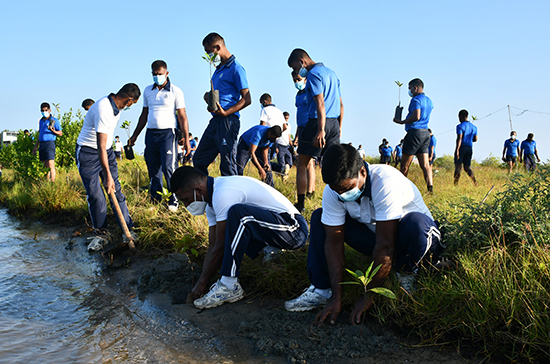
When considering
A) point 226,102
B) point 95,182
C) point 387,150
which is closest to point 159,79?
point 226,102

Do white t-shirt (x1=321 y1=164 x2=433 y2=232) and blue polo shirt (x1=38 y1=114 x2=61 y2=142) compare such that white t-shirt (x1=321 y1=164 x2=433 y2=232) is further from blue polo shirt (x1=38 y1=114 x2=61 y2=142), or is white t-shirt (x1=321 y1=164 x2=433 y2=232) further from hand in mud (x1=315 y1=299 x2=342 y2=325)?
blue polo shirt (x1=38 y1=114 x2=61 y2=142)

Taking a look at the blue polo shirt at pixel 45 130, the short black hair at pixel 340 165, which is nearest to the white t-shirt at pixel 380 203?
the short black hair at pixel 340 165

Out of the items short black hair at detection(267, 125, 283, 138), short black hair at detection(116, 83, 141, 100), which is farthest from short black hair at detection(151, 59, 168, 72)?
short black hair at detection(267, 125, 283, 138)

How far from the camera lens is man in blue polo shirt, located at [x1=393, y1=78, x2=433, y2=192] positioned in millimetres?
6566

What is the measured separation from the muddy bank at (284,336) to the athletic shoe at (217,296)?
5 cm

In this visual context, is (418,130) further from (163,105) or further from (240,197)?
(240,197)

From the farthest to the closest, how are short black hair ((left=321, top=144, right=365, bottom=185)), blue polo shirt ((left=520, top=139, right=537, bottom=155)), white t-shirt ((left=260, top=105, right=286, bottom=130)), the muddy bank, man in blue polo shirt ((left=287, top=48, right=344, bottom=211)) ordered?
blue polo shirt ((left=520, top=139, right=537, bottom=155)), white t-shirt ((left=260, top=105, right=286, bottom=130)), man in blue polo shirt ((left=287, top=48, right=344, bottom=211)), short black hair ((left=321, top=144, right=365, bottom=185)), the muddy bank

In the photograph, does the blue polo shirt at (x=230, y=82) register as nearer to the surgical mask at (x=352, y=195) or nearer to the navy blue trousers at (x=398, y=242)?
the navy blue trousers at (x=398, y=242)

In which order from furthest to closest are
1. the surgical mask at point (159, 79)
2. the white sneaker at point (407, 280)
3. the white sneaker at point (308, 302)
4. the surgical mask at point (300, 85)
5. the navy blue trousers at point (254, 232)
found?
the surgical mask at point (300, 85) → the surgical mask at point (159, 79) → the navy blue trousers at point (254, 232) → the white sneaker at point (308, 302) → the white sneaker at point (407, 280)

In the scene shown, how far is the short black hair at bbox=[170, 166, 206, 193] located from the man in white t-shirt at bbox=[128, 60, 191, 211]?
211 centimetres

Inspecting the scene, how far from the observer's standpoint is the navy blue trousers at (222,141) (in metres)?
5.06

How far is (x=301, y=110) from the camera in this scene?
18.9 feet

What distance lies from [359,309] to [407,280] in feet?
1.37

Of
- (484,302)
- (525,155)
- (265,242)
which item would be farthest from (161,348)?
(525,155)
